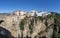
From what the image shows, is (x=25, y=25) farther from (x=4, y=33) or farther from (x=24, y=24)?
(x=4, y=33)

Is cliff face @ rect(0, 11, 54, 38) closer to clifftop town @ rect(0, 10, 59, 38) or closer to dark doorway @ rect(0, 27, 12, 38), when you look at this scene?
clifftop town @ rect(0, 10, 59, 38)

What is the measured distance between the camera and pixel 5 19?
792 inches

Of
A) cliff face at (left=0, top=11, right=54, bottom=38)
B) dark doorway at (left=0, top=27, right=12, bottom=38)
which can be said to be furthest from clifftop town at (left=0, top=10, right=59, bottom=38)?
dark doorway at (left=0, top=27, right=12, bottom=38)

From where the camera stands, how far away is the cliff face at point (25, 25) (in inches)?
767

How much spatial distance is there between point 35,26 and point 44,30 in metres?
0.87

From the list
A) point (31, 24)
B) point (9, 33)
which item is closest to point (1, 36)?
point (9, 33)

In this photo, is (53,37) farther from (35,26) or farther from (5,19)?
(5,19)

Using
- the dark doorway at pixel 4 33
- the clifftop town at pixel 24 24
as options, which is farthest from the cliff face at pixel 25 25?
the dark doorway at pixel 4 33

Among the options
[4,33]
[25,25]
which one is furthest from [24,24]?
[4,33]

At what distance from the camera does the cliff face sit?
63.9 ft

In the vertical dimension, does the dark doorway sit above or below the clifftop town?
below

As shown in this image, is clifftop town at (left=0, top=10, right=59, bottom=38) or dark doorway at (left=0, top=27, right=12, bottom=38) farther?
dark doorway at (left=0, top=27, right=12, bottom=38)

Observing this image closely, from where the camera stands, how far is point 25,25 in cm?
2006

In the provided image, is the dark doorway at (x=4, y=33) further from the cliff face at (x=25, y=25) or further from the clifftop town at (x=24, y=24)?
the cliff face at (x=25, y=25)
